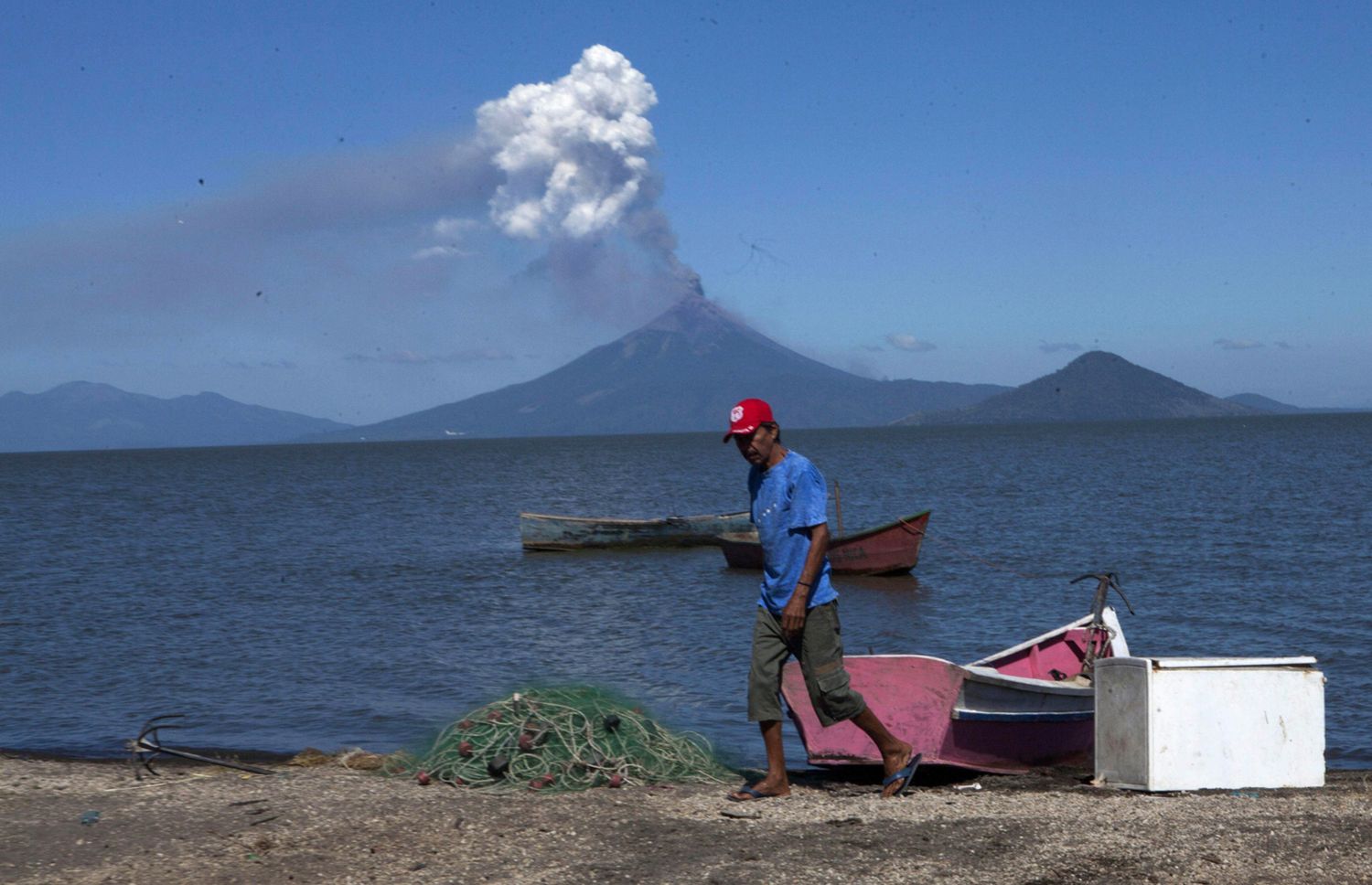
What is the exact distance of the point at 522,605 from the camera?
76.1ft

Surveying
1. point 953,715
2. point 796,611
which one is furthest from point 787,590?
point 953,715

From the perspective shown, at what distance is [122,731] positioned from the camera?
12.5m

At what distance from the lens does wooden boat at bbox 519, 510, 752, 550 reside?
32.6m

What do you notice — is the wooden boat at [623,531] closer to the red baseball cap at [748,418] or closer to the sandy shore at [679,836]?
the sandy shore at [679,836]

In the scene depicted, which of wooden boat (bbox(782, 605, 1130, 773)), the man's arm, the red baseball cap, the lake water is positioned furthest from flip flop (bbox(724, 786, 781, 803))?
the lake water

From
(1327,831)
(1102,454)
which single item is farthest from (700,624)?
(1102,454)

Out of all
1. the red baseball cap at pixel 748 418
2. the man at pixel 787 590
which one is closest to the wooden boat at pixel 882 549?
the man at pixel 787 590

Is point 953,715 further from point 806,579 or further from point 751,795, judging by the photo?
point 806,579

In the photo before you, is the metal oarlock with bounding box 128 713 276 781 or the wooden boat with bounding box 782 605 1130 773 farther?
the wooden boat with bounding box 782 605 1130 773

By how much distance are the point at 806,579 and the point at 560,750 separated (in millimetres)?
2167

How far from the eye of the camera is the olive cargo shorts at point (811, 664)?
23.4 feet

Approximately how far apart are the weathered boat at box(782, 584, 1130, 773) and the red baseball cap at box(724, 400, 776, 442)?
2.03m

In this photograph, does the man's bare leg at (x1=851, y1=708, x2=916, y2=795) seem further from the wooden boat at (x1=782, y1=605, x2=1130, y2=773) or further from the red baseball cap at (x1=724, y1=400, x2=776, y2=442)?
the red baseball cap at (x1=724, y1=400, x2=776, y2=442)

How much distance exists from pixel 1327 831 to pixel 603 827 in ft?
11.7
